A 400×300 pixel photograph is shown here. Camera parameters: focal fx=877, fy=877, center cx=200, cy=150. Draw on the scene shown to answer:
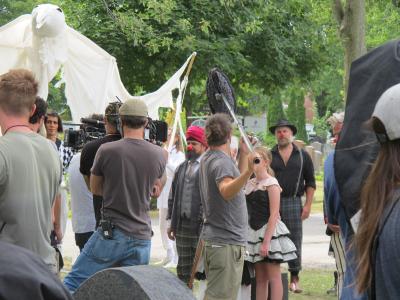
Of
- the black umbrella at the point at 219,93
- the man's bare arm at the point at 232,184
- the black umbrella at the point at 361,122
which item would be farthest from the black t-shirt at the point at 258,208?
the black umbrella at the point at 361,122

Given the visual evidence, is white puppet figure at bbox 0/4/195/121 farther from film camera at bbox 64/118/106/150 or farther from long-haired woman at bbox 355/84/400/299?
long-haired woman at bbox 355/84/400/299

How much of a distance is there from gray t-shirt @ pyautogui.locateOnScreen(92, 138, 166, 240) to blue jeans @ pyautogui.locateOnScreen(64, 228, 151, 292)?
63mm

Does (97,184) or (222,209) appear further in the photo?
(222,209)

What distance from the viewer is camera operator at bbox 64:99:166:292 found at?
603cm

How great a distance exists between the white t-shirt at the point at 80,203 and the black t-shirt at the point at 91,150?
136cm

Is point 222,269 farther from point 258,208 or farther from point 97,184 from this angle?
point 258,208

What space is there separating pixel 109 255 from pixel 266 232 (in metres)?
2.41

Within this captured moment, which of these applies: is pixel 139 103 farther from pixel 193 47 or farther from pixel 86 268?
pixel 193 47

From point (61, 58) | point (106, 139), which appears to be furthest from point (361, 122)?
point (61, 58)

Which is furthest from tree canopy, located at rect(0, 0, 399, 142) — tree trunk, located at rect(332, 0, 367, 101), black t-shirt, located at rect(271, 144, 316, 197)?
black t-shirt, located at rect(271, 144, 316, 197)

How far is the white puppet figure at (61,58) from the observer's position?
772cm

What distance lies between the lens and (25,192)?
454 cm

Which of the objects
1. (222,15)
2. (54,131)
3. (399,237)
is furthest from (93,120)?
(222,15)

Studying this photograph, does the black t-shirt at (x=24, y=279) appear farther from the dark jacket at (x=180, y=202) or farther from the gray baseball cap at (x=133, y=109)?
the dark jacket at (x=180, y=202)
